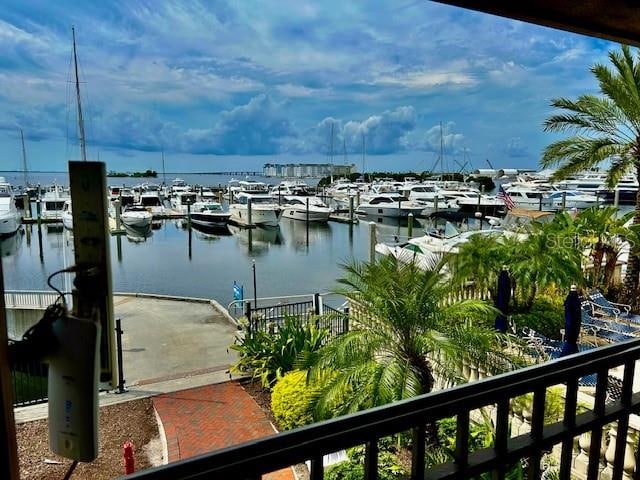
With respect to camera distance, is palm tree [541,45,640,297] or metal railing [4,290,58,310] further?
metal railing [4,290,58,310]

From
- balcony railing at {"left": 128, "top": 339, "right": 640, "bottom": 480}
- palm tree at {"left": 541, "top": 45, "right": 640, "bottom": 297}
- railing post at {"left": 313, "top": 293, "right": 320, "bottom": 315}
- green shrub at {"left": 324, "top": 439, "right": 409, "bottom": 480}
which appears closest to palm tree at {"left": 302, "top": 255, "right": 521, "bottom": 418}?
green shrub at {"left": 324, "top": 439, "right": 409, "bottom": 480}

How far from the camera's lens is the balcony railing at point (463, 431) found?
0.98 m

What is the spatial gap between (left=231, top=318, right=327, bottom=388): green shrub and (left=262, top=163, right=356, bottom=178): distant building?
264 feet

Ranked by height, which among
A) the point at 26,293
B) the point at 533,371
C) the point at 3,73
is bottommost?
the point at 26,293

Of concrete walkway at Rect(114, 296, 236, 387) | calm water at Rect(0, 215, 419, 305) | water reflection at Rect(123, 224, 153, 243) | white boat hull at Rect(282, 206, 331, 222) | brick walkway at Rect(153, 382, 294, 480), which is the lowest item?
calm water at Rect(0, 215, 419, 305)

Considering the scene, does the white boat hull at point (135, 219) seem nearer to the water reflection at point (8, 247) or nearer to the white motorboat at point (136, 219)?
the white motorboat at point (136, 219)

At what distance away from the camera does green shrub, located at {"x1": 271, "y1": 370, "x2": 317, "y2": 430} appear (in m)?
6.31

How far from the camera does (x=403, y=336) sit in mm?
5785

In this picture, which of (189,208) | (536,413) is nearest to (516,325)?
(536,413)

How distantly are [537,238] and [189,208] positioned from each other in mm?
31510

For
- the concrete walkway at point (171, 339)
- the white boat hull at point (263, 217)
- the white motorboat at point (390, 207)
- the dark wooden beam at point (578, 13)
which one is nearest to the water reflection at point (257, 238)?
the white boat hull at point (263, 217)

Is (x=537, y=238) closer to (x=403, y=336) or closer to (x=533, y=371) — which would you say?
(x=403, y=336)

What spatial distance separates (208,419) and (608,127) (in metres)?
10.5

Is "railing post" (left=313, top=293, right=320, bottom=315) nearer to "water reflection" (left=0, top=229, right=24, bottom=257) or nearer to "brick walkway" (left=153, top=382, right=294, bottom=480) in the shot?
"brick walkway" (left=153, top=382, right=294, bottom=480)
